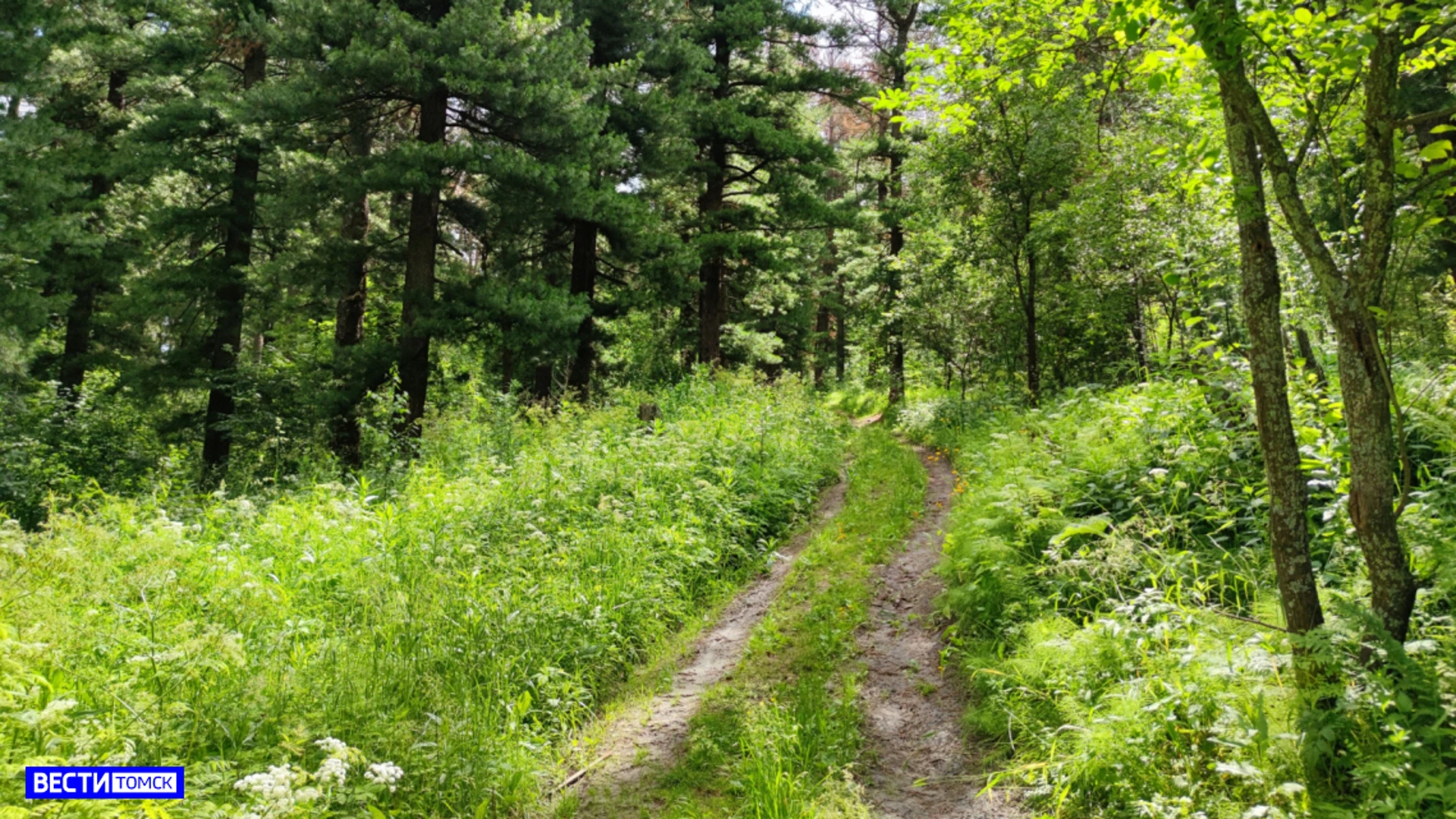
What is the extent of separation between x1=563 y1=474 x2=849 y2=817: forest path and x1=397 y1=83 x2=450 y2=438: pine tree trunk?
7778 millimetres

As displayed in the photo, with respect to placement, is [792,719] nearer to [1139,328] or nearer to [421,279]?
[1139,328]

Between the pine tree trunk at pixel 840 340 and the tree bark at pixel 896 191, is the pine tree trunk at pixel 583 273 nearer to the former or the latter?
the tree bark at pixel 896 191

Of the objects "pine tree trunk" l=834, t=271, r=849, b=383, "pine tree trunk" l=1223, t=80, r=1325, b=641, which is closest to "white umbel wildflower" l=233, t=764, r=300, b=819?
"pine tree trunk" l=1223, t=80, r=1325, b=641

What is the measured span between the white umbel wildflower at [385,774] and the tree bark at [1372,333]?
13.6ft

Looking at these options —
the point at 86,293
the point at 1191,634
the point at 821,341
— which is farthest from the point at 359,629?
the point at 821,341

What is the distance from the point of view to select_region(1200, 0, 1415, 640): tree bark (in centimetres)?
286

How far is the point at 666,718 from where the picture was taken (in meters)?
4.58

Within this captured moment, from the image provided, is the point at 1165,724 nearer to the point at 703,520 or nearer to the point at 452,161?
the point at 703,520

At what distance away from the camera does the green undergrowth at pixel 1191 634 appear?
2729mm

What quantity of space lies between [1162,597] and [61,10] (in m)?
16.9

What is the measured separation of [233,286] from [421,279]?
5.16m

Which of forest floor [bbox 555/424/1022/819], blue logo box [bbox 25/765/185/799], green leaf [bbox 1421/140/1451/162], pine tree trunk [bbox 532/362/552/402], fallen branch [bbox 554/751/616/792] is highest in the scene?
green leaf [bbox 1421/140/1451/162]

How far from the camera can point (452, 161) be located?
11297 millimetres

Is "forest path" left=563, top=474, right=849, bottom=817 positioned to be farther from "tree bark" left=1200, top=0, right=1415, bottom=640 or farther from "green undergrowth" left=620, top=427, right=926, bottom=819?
"tree bark" left=1200, top=0, right=1415, bottom=640
